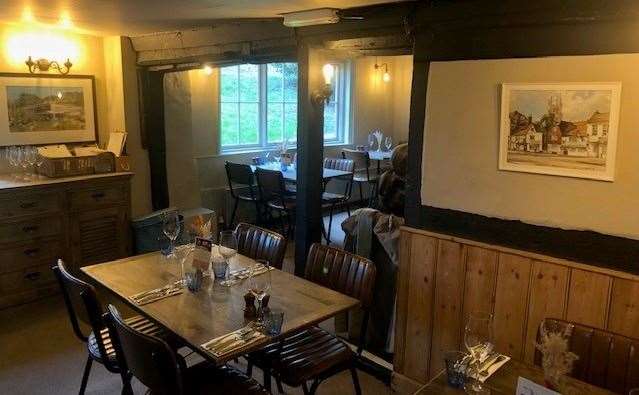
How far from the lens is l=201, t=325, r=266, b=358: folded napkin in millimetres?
1761

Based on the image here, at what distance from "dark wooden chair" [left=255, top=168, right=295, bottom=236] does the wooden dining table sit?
8.36 feet

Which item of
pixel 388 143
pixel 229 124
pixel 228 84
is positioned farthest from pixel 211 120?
pixel 388 143

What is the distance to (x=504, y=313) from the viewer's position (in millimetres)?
2371

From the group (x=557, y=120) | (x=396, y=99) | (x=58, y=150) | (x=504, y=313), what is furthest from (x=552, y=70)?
(x=396, y=99)

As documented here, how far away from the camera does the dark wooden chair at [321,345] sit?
220cm

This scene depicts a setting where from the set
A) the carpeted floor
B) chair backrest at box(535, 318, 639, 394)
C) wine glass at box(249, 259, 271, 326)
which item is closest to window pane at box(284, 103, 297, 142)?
the carpeted floor

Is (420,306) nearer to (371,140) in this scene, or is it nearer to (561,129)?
(561,129)

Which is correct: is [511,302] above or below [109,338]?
above

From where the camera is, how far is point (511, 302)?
7.68 ft

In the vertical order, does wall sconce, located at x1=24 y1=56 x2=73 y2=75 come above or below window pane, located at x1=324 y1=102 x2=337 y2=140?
above

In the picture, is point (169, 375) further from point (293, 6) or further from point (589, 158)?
point (293, 6)

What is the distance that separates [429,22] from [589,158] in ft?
3.20

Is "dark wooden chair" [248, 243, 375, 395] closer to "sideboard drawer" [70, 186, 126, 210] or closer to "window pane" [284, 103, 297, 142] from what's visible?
"sideboard drawer" [70, 186, 126, 210]

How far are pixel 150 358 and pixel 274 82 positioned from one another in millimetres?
5216
